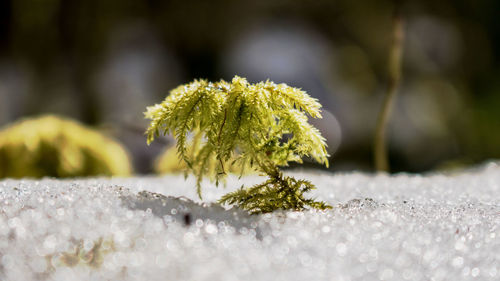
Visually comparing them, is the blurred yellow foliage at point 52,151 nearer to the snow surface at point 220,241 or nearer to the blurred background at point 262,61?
the snow surface at point 220,241

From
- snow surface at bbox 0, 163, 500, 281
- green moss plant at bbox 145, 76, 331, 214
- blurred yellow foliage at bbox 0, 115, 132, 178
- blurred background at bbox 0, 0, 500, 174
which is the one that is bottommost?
snow surface at bbox 0, 163, 500, 281

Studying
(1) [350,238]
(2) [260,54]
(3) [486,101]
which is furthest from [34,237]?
(3) [486,101]

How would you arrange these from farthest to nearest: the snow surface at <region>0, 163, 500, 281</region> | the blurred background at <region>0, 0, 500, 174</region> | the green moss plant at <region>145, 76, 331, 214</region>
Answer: the blurred background at <region>0, 0, 500, 174</region> < the green moss plant at <region>145, 76, 331, 214</region> < the snow surface at <region>0, 163, 500, 281</region>

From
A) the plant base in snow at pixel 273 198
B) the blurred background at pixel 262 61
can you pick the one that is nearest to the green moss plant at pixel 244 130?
the plant base in snow at pixel 273 198

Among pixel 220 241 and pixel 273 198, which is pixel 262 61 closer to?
pixel 273 198

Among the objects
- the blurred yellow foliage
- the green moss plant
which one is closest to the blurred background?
the blurred yellow foliage

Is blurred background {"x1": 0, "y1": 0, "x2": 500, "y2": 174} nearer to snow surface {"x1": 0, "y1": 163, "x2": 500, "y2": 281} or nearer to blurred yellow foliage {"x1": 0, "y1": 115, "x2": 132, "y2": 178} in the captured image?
blurred yellow foliage {"x1": 0, "y1": 115, "x2": 132, "y2": 178}

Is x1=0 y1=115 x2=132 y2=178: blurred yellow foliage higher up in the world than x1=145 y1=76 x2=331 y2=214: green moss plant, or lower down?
higher up
